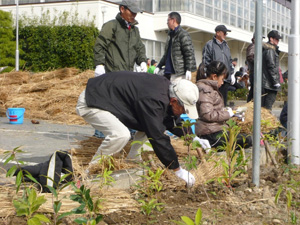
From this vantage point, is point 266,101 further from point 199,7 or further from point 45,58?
point 199,7

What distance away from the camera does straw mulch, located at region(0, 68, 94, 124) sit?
12.5 metres

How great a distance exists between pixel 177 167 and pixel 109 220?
1.14m

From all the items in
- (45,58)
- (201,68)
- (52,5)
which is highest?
(52,5)

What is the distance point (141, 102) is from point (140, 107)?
0.14ft

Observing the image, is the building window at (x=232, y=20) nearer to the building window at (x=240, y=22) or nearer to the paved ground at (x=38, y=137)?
the building window at (x=240, y=22)

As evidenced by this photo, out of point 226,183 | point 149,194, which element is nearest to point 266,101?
point 226,183

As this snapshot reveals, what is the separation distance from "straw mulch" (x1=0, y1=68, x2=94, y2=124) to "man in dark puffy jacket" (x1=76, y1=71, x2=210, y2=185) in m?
6.75

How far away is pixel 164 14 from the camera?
103ft

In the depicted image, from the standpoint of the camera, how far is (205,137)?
6410mm

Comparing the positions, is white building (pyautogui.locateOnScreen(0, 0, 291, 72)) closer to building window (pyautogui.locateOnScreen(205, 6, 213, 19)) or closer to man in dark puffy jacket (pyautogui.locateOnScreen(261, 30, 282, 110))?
building window (pyautogui.locateOnScreen(205, 6, 213, 19))

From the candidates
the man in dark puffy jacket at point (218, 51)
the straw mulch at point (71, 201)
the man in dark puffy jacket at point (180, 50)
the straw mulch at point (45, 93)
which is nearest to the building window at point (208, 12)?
the straw mulch at point (45, 93)

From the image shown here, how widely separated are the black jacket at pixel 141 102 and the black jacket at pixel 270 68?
448 centimetres

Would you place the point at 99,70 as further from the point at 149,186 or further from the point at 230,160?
the point at 149,186

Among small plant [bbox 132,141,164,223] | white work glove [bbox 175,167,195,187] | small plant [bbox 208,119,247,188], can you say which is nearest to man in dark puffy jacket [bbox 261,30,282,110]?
small plant [bbox 208,119,247,188]
